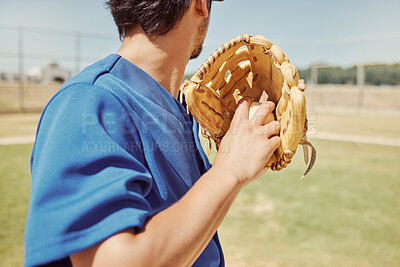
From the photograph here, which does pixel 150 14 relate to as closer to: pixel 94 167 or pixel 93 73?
pixel 93 73

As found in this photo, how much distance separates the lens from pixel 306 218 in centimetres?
353

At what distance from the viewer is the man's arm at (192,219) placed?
58cm

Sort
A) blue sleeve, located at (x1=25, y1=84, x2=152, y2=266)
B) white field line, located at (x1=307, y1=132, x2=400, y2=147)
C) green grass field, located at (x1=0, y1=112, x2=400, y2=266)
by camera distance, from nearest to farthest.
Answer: blue sleeve, located at (x1=25, y1=84, x2=152, y2=266)
green grass field, located at (x1=0, y1=112, x2=400, y2=266)
white field line, located at (x1=307, y1=132, x2=400, y2=147)

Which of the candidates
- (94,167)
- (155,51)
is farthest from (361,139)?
(94,167)

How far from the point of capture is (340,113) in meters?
16.8

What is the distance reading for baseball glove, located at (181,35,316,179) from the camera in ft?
3.03

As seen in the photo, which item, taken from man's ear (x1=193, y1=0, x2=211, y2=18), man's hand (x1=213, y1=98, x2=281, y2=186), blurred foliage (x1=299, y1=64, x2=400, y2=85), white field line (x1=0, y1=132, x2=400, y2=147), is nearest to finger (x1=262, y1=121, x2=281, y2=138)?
man's hand (x1=213, y1=98, x2=281, y2=186)

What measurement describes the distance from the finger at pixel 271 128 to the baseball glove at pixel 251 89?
48 mm

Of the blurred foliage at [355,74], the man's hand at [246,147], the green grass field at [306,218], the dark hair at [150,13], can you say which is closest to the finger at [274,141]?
the man's hand at [246,147]

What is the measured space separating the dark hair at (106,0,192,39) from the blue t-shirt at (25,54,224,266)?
147 millimetres

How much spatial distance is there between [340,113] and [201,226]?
57.8ft

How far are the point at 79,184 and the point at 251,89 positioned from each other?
31.6 inches

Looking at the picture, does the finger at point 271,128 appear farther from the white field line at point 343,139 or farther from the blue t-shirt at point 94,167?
the white field line at point 343,139

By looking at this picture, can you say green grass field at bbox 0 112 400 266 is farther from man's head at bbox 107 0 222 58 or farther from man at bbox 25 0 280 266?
man's head at bbox 107 0 222 58
